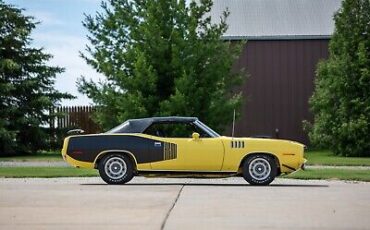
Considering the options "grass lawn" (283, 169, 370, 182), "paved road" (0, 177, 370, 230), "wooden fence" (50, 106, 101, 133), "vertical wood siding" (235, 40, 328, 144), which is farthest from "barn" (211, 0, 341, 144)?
"paved road" (0, 177, 370, 230)

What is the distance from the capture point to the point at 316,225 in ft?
26.0

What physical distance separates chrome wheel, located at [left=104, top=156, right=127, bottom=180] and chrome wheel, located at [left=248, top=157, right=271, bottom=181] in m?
2.46

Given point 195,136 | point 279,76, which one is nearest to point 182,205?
point 195,136

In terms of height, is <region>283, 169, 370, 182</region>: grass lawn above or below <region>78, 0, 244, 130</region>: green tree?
below

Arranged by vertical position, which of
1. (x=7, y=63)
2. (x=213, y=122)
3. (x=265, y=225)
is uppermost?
(x=7, y=63)

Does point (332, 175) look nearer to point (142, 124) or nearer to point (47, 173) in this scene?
point (142, 124)

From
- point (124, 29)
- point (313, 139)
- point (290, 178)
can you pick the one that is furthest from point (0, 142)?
point (290, 178)

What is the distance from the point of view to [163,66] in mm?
24219

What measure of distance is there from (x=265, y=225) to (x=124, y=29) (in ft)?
62.4

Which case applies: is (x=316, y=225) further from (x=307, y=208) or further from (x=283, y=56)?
(x=283, y=56)

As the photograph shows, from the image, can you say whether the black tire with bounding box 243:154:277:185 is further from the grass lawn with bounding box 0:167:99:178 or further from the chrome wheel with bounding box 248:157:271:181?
the grass lawn with bounding box 0:167:99:178

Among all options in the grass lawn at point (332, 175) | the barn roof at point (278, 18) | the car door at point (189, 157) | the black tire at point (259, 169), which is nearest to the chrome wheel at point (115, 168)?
the car door at point (189, 157)

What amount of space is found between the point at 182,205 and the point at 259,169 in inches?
160

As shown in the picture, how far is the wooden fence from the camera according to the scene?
3056 cm
